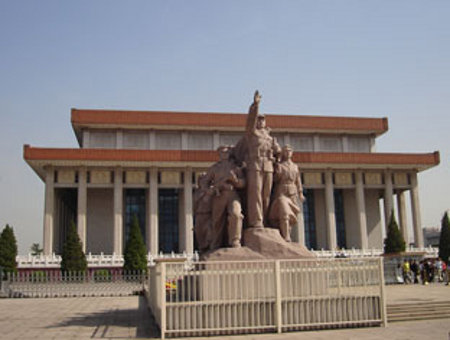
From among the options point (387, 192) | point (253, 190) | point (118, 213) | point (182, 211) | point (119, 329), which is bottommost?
point (119, 329)

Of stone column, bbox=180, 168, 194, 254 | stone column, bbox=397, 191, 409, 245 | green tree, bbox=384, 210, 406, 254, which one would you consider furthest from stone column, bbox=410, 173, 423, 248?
stone column, bbox=180, 168, 194, 254

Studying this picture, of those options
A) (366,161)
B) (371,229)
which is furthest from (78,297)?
(371,229)

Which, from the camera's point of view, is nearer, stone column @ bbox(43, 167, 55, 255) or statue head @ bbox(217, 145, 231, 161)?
statue head @ bbox(217, 145, 231, 161)

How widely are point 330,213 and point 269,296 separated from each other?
29.8 metres

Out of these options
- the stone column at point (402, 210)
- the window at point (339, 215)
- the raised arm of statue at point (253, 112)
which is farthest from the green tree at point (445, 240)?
the raised arm of statue at point (253, 112)

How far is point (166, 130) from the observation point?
3962 cm

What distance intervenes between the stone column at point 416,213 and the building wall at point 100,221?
25.0 meters

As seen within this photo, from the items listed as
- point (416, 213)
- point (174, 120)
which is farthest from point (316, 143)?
point (174, 120)

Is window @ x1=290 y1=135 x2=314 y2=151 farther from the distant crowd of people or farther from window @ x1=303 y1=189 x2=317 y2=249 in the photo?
the distant crowd of people

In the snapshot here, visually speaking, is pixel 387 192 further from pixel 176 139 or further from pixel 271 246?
pixel 271 246

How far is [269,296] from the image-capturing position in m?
7.78

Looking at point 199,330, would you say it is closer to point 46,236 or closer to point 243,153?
point 243,153

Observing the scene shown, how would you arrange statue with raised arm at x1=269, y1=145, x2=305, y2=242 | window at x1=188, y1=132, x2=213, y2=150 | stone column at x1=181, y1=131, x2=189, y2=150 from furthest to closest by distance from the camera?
window at x1=188, y1=132, x2=213, y2=150, stone column at x1=181, y1=131, x2=189, y2=150, statue with raised arm at x1=269, y1=145, x2=305, y2=242

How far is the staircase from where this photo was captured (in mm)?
8863
